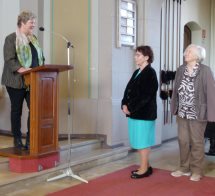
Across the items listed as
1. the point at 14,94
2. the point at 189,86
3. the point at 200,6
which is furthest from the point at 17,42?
the point at 200,6

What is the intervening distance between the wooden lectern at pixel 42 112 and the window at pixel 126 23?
163 centimetres

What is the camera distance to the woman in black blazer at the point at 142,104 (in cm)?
421

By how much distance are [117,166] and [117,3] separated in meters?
2.17

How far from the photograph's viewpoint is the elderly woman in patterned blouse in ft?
13.7

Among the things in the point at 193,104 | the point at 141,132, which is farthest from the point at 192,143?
the point at 141,132

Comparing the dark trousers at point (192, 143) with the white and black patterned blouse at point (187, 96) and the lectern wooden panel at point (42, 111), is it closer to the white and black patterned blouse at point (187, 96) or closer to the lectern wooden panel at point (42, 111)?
the white and black patterned blouse at point (187, 96)

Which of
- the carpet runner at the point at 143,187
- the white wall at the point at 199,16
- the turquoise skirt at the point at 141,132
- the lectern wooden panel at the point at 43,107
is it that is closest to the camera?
the carpet runner at the point at 143,187

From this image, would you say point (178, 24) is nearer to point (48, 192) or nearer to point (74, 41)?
point (74, 41)

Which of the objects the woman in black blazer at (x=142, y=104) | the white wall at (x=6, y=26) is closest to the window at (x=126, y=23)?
the woman in black blazer at (x=142, y=104)

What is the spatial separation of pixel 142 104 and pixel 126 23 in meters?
1.89

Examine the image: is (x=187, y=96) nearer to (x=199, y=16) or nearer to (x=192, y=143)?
(x=192, y=143)

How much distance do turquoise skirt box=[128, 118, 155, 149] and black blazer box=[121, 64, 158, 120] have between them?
58 mm

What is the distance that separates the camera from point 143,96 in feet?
13.8

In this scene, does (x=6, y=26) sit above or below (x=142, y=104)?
above
